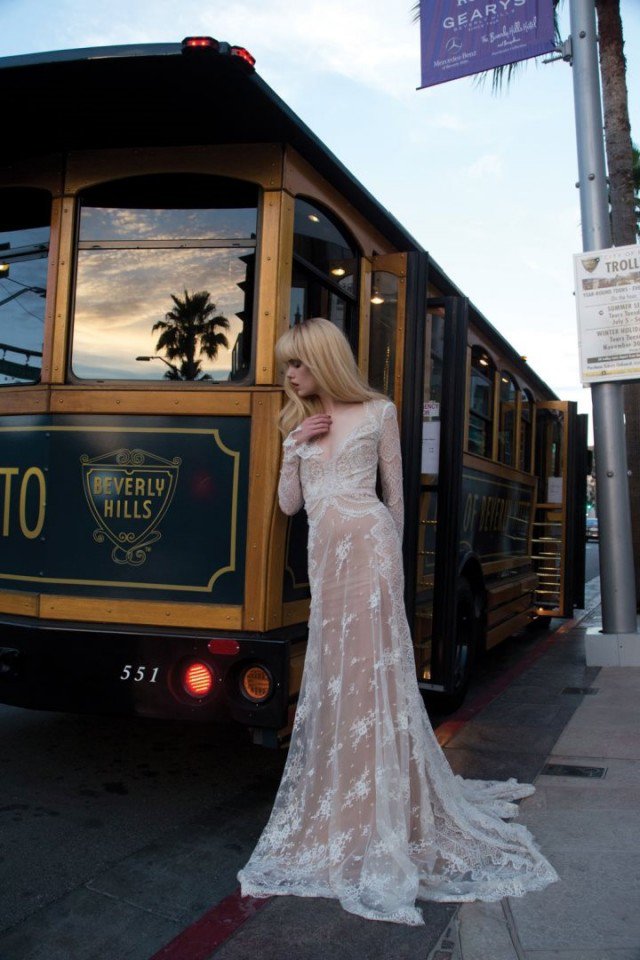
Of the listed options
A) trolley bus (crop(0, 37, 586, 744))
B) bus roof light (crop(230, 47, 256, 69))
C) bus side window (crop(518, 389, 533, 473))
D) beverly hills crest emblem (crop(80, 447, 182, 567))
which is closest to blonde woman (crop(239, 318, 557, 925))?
trolley bus (crop(0, 37, 586, 744))

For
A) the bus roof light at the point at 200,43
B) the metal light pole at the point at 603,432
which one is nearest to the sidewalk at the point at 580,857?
the metal light pole at the point at 603,432

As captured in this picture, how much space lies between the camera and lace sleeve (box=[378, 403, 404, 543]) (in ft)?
11.0

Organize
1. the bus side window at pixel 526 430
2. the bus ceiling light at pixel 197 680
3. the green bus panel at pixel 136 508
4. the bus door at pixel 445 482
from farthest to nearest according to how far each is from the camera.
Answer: the bus side window at pixel 526 430 < the bus door at pixel 445 482 < the green bus panel at pixel 136 508 < the bus ceiling light at pixel 197 680

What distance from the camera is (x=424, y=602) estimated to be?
5.47 m

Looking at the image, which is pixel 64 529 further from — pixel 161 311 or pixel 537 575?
pixel 537 575

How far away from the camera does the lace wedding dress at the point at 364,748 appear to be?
297cm

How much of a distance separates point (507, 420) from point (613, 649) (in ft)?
7.25

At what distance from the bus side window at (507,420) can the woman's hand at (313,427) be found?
4.40m

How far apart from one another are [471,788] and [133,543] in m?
1.82

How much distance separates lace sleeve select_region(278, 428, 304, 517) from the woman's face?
17 cm

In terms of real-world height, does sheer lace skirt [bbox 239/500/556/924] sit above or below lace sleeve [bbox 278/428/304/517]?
below

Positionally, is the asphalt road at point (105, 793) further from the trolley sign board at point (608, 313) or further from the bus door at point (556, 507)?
the bus door at point (556, 507)

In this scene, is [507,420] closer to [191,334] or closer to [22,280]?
[191,334]

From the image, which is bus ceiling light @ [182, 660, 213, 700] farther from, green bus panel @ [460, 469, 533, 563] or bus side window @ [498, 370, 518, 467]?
bus side window @ [498, 370, 518, 467]
